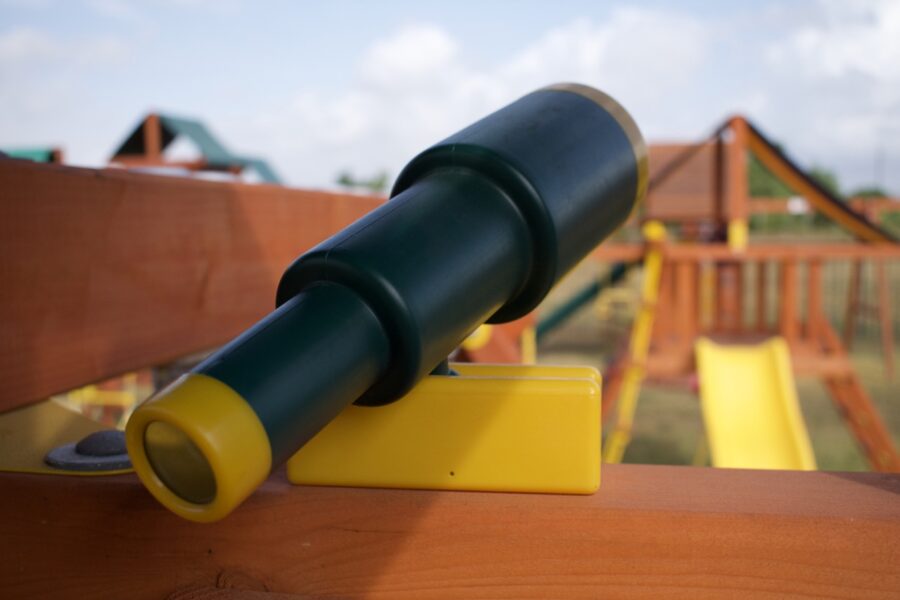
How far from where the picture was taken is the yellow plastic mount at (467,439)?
51 centimetres

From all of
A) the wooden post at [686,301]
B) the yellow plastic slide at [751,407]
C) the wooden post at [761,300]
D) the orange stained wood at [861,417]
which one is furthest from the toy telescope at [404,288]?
the wooden post at [761,300]

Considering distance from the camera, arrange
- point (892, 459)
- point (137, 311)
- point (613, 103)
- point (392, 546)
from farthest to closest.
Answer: point (892, 459) < point (137, 311) < point (613, 103) < point (392, 546)

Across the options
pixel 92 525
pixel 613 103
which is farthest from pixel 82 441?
pixel 613 103

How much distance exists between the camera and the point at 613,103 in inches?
23.8

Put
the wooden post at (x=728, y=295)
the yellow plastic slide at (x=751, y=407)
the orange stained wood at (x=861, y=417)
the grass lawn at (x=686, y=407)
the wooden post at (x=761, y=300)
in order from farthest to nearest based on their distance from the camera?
the wooden post at (x=728, y=295), the wooden post at (x=761, y=300), the grass lawn at (x=686, y=407), the orange stained wood at (x=861, y=417), the yellow plastic slide at (x=751, y=407)

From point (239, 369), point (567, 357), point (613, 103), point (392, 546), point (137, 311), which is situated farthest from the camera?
point (567, 357)

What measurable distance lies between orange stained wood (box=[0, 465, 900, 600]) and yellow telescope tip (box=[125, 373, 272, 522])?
106 mm

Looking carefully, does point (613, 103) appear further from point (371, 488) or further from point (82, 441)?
→ point (82, 441)

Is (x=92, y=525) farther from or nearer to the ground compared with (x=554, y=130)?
nearer to the ground

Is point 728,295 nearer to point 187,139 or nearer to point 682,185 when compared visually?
point 682,185

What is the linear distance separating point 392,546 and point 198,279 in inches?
17.0

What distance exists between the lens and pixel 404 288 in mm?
429

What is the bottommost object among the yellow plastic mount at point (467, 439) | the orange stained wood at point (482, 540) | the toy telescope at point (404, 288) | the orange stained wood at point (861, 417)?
the orange stained wood at point (861, 417)

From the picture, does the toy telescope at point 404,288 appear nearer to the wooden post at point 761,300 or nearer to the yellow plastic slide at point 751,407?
the yellow plastic slide at point 751,407
